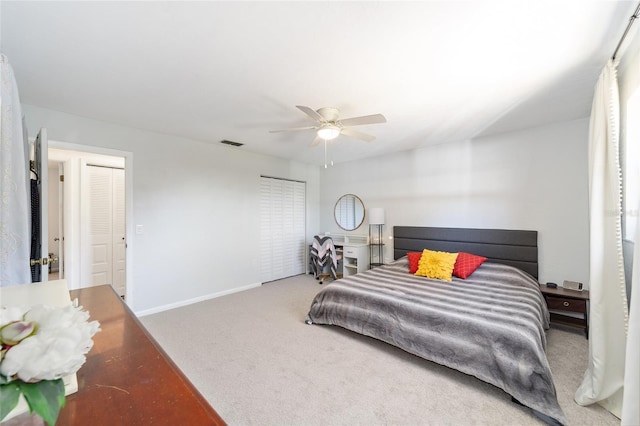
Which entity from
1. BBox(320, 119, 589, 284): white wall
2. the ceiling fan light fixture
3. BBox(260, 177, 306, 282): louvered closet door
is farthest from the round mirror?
the ceiling fan light fixture

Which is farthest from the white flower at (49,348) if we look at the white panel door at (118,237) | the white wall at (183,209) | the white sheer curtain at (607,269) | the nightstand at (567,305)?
the white panel door at (118,237)

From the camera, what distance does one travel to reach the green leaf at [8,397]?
44 centimetres

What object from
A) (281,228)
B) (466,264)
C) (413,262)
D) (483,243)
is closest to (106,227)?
(281,228)

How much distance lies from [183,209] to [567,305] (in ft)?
15.7

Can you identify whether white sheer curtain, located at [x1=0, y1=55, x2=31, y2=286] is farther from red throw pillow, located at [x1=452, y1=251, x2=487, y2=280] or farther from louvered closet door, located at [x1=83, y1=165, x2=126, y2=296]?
red throw pillow, located at [x1=452, y1=251, x2=487, y2=280]

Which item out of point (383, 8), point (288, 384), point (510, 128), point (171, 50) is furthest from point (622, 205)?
point (171, 50)

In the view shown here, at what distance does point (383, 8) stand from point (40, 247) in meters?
2.82

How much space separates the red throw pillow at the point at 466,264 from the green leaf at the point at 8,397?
351cm

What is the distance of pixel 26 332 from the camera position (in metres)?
0.49

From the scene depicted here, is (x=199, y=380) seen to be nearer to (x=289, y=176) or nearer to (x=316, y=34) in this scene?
(x=316, y=34)

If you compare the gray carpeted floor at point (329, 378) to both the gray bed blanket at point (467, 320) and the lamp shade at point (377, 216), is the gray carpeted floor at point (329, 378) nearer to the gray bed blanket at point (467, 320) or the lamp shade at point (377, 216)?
the gray bed blanket at point (467, 320)

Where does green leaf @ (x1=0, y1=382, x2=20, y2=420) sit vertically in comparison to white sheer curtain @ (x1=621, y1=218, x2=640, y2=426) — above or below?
above

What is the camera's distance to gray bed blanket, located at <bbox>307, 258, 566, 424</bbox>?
1.72m

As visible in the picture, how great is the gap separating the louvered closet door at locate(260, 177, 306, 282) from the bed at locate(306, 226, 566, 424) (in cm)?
207
